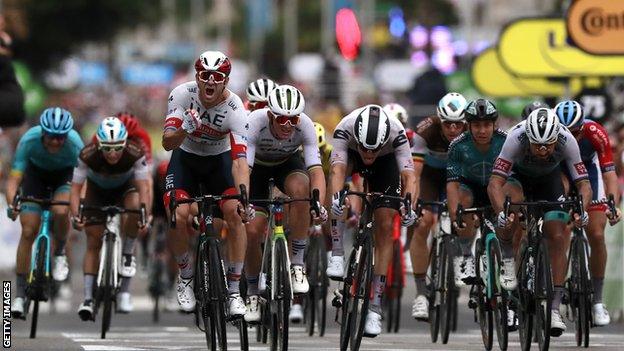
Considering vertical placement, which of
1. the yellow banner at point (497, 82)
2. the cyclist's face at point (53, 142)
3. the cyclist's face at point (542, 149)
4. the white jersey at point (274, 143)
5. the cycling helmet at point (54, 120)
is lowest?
the cyclist's face at point (542, 149)

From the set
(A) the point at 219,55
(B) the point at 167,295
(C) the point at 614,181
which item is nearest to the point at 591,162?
(C) the point at 614,181

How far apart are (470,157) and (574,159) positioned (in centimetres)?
131

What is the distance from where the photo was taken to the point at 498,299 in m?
17.5

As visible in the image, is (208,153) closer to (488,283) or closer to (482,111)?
(482,111)

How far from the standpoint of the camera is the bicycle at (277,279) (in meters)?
16.2

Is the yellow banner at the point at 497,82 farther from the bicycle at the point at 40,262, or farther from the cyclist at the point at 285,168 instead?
the cyclist at the point at 285,168

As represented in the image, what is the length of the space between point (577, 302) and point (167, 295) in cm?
864

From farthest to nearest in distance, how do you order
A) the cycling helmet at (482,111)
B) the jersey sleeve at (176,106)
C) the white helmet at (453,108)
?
the white helmet at (453,108), the cycling helmet at (482,111), the jersey sleeve at (176,106)

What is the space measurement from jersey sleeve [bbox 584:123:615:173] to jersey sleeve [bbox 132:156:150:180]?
13.5 feet

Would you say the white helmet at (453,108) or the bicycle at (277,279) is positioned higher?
the white helmet at (453,108)

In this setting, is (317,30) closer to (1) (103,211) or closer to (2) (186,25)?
(2) (186,25)

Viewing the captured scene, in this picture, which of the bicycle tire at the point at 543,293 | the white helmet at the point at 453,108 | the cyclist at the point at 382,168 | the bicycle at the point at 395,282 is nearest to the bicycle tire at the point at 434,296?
the white helmet at the point at 453,108

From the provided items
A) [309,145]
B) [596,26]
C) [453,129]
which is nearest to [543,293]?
[309,145]

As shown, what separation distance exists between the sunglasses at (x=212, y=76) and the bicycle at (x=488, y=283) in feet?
7.63
